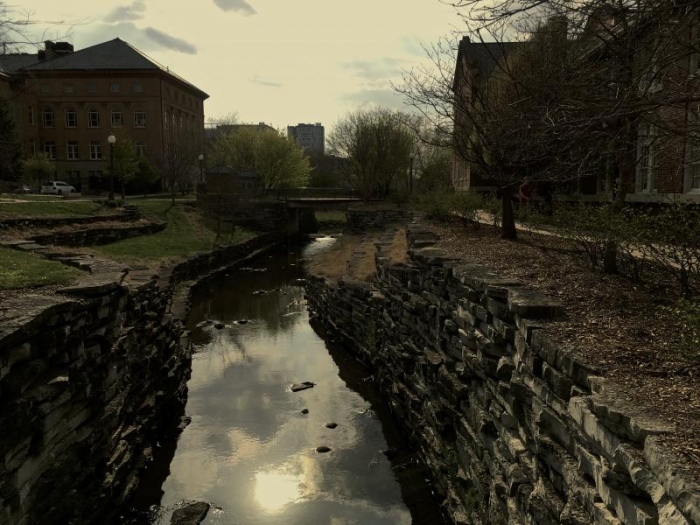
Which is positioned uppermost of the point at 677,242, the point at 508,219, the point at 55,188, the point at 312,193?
the point at 55,188

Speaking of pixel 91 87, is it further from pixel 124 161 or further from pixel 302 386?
pixel 302 386

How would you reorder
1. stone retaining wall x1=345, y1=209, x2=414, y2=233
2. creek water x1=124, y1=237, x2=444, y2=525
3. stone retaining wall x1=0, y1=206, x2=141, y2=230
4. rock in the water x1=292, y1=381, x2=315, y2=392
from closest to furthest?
creek water x1=124, y1=237, x2=444, y2=525, rock in the water x1=292, y1=381, x2=315, y2=392, stone retaining wall x1=0, y1=206, x2=141, y2=230, stone retaining wall x1=345, y1=209, x2=414, y2=233

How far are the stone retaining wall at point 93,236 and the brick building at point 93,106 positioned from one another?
2968 cm

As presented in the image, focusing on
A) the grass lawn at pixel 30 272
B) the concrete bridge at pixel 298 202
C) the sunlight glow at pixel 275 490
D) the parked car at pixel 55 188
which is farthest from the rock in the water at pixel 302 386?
the parked car at pixel 55 188

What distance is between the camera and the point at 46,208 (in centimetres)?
2052

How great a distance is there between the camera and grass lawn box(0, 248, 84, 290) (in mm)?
7770

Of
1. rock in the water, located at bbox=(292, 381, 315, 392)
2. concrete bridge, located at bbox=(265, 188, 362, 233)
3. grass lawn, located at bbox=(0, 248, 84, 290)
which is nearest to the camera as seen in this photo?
grass lawn, located at bbox=(0, 248, 84, 290)

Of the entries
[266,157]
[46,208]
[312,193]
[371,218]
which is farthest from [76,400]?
[266,157]

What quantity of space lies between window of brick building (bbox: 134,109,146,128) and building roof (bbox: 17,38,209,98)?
3.97 metres

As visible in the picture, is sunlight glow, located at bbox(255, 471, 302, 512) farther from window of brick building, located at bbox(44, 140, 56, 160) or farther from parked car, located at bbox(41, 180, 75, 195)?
window of brick building, located at bbox(44, 140, 56, 160)

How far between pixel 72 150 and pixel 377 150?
106 feet

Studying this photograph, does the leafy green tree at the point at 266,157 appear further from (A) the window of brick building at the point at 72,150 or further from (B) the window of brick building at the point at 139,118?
(A) the window of brick building at the point at 72,150

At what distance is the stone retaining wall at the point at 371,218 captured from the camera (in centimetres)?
3382

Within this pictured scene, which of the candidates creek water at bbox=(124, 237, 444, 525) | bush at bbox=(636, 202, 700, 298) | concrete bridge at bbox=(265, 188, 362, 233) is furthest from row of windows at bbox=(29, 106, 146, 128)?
bush at bbox=(636, 202, 700, 298)
